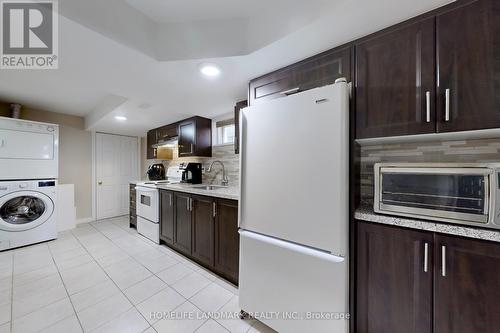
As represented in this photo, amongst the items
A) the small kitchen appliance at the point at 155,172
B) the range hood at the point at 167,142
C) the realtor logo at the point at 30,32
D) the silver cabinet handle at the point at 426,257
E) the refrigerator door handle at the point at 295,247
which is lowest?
the refrigerator door handle at the point at 295,247

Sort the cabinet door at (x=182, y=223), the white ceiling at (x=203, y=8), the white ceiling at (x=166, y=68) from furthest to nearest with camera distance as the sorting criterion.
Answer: the cabinet door at (x=182, y=223) → the white ceiling at (x=203, y=8) → the white ceiling at (x=166, y=68)

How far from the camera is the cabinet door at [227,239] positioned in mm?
1787

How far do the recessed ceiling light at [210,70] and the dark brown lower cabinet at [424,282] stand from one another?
154 cm

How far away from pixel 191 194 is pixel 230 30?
5.59 feet

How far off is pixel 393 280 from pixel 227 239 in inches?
51.6

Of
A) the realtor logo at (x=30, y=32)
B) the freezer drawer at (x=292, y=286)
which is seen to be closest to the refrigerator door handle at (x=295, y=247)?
the freezer drawer at (x=292, y=286)

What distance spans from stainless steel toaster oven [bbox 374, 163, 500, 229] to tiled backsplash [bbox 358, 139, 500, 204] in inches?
14.7

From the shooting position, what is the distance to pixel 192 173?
10.2ft

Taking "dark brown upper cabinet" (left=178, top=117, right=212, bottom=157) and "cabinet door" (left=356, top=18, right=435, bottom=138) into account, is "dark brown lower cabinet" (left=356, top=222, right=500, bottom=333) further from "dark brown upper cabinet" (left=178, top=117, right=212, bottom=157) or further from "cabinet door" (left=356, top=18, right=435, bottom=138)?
"dark brown upper cabinet" (left=178, top=117, right=212, bottom=157)

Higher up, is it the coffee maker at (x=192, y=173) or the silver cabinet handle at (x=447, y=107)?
the silver cabinet handle at (x=447, y=107)

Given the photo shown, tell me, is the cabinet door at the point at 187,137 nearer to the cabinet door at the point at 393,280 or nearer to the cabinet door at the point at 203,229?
the cabinet door at the point at 203,229

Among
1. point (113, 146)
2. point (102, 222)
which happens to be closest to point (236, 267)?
point (102, 222)

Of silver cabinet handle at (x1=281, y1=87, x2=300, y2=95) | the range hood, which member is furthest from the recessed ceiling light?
the range hood

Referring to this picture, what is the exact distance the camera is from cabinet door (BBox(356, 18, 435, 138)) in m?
0.98
